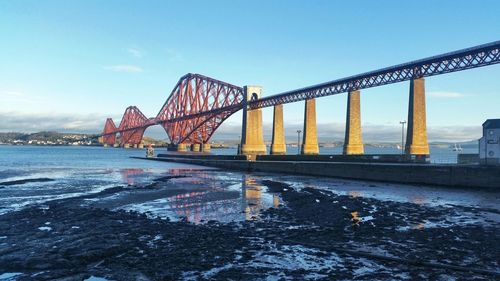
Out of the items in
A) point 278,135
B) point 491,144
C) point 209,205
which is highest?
point 278,135

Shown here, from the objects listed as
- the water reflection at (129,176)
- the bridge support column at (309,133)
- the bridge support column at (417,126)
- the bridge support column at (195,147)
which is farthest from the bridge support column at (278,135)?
the bridge support column at (195,147)

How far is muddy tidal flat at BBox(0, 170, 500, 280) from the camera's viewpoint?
799cm

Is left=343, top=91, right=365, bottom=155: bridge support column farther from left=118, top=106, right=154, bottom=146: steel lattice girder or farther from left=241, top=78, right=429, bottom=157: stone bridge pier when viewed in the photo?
left=118, top=106, right=154, bottom=146: steel lattice girder

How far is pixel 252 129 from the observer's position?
77.9m

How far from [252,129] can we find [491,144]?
53596mm

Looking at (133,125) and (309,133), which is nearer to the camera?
(309,133)

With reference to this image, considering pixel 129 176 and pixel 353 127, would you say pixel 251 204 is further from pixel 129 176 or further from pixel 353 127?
pixel 353 127

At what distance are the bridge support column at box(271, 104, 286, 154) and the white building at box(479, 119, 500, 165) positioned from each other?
43.2 meters

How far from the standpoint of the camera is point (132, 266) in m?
8.30

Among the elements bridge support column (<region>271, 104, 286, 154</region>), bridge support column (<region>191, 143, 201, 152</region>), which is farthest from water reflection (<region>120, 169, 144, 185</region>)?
bridge support column (<region>191, 143, 201, 152</region>)

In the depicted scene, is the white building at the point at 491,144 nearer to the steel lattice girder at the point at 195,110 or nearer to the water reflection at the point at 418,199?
the water reflection at the point at 418,199

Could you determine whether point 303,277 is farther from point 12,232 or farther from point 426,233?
point 12,232

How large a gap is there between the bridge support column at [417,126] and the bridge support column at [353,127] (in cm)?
884

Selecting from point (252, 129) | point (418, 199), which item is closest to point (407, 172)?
point (418, 199)
